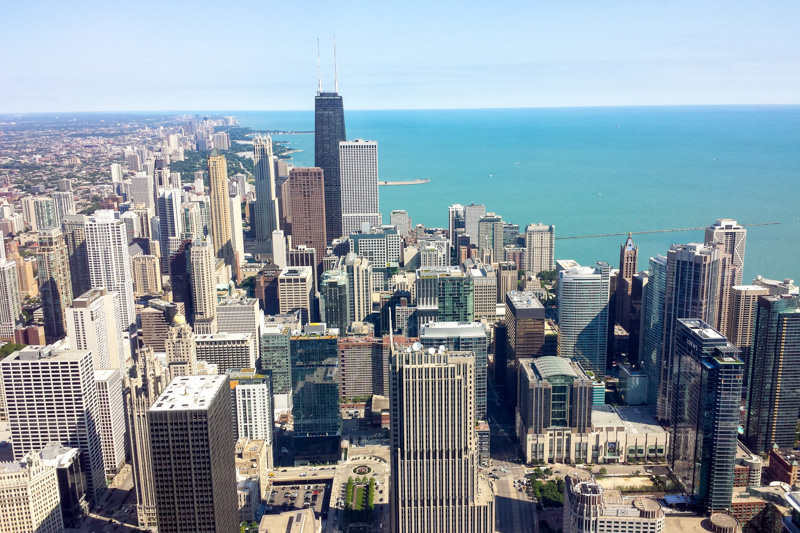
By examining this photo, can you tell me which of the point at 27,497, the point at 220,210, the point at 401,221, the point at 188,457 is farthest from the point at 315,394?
the point at 401,221

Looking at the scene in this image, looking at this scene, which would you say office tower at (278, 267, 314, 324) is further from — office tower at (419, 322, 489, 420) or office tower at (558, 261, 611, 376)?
office tower at (558, 261, 611, 376)

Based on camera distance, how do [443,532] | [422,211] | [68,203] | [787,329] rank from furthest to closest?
[422,211], [68,203], [787,329], [443,532]

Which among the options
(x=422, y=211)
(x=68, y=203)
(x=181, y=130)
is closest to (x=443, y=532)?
(x=68, y=203)

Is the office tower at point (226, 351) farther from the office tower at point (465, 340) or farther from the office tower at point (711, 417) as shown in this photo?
the office tower at point (711, 417)

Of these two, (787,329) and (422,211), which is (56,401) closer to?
(787,329)

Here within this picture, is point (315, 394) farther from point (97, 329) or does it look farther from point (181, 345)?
point (97, 329)

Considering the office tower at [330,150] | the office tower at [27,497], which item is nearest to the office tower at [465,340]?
the office tower at [27,497]
